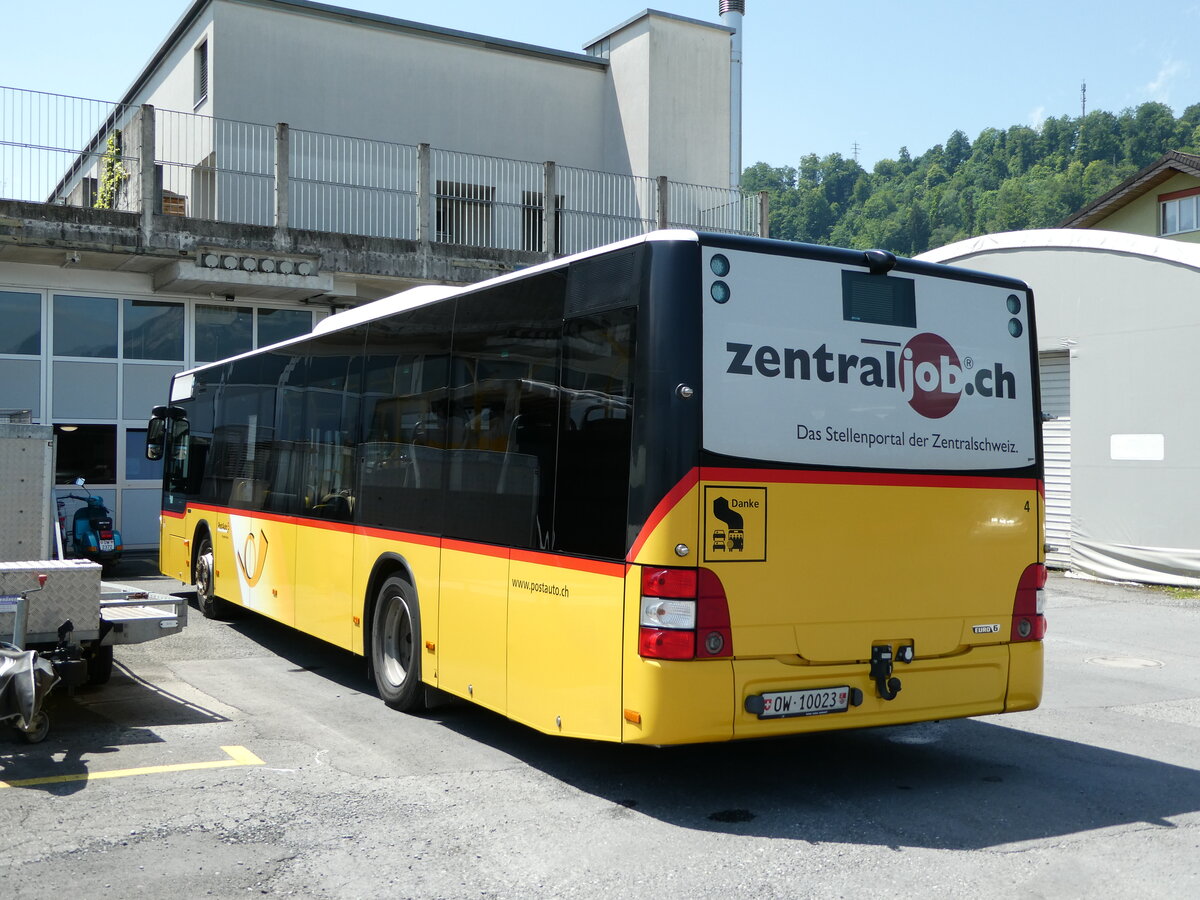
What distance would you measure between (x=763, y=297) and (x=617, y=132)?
2561cm

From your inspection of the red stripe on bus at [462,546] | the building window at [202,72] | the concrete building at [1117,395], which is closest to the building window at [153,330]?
the building window at [202,72]

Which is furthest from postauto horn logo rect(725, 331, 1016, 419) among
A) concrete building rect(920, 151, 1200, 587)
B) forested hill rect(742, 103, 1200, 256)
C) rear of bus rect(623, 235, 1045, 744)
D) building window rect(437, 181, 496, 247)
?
forested hill rect(742, 103, 1200, 256)

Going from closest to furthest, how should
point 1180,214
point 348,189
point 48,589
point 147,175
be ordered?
point 48,589
point 147,175
point 348,189
point 1180,214

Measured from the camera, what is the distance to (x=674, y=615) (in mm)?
5875

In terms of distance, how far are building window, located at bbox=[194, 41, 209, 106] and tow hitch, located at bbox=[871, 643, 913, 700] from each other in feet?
77.8

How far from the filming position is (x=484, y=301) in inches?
302

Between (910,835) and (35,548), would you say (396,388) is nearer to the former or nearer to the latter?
(35,548)

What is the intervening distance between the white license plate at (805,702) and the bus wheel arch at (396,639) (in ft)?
9.67

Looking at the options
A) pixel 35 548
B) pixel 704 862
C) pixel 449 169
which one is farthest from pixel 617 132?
pixel 704 862

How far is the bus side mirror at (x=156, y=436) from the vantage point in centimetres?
1496

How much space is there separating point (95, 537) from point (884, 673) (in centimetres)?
1472

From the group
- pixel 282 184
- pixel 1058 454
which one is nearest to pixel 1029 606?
pixel 1058 454

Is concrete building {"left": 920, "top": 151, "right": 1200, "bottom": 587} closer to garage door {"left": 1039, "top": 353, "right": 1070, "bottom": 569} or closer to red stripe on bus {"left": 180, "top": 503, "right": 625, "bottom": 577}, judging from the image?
garage door {"left": 1039, "top": 353, "right": 1070, "bottom": 569}

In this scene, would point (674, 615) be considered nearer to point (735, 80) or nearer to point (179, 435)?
point (179, 435)
